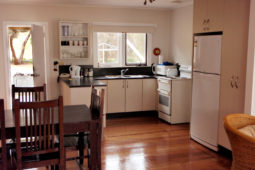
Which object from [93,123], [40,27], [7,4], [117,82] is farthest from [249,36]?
[7,4]

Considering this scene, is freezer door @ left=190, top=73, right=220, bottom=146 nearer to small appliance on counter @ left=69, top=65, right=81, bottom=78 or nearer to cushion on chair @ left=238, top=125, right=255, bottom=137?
cushion on chair @ left=238, top=125, right=255, bottom=137

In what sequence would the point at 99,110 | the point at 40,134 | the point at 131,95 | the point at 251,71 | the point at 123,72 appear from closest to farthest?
the point at 40,134
the point at 99,110
the point at 251,71
the point at 131,95
the point at 123,72

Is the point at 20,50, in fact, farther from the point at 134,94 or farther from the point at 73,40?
the point at 134,94

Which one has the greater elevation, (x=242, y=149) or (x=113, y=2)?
(x=113, y=2)

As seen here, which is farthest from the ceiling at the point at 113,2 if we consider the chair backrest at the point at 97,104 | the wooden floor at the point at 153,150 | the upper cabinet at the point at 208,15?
the chair backrest at the point at 97,104

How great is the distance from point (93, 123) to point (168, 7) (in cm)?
416

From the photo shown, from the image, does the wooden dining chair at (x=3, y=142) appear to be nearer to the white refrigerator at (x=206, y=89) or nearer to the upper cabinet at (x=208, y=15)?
the white refrigerator at (x=206, y=89)

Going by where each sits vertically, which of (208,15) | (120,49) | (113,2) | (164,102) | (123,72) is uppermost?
(113,2)

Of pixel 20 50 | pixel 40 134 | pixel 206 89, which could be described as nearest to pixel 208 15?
pixel 206 89

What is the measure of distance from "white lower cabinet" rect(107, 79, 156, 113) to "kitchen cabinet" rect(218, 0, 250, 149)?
91.0 inches

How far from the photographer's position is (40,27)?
17.6ft

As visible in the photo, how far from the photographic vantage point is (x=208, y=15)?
403 centimetres

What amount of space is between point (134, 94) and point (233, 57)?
105 inches

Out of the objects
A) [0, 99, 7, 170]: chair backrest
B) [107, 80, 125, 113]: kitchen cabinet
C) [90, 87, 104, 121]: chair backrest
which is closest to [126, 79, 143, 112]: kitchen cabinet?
[107, 80, 125, 113]: kitchen cabinet
